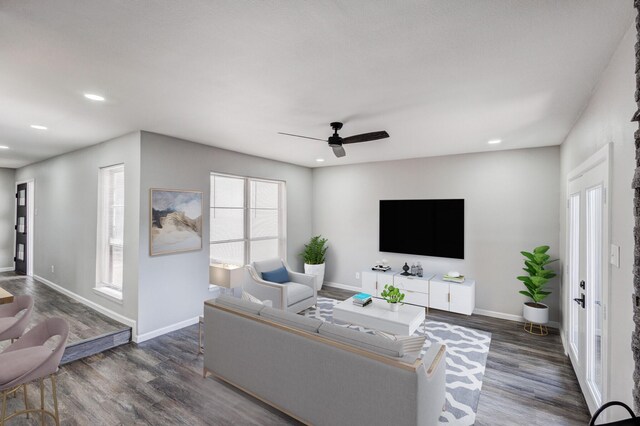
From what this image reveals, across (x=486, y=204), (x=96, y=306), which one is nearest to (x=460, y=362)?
(x=486, y=204)

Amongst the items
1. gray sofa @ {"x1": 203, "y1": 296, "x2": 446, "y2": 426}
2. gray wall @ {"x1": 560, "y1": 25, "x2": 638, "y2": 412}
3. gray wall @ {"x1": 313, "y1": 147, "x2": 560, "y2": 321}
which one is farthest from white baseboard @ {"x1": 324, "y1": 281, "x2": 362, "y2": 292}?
gray wall @ {"x1": 560, "y1": 25, "x2": 638, "y2": 412}

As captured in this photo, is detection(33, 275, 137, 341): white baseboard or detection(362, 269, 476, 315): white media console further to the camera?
detection(362, 269, 476, 315): white media console

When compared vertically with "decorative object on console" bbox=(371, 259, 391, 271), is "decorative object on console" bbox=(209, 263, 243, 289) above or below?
above

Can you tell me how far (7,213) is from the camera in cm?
701

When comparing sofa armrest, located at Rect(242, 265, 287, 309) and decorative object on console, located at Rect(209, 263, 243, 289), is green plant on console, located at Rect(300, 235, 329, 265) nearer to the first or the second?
sofa armrest, located at Rect(242, 265, 287, 309)

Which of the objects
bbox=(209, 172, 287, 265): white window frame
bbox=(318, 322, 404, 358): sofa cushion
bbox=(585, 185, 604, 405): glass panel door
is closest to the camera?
bbox=(318, 322, 404, 358): sofa cushion

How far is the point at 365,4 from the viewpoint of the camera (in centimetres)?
146

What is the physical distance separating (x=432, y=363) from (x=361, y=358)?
54 cm

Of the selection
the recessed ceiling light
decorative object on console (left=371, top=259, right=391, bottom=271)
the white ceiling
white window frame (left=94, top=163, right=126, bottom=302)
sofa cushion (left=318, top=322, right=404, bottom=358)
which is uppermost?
the white ceiling

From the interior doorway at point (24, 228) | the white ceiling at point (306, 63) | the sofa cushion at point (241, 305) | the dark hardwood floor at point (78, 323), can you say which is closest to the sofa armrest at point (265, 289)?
the sofa cushion at point (241, 305)

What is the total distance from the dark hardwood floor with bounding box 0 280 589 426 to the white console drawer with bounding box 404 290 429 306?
128 centimetres

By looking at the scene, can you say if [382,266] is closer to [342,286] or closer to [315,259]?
[342,286]

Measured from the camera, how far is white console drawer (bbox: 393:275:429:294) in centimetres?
485

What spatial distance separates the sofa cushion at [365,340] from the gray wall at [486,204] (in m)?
3.50
